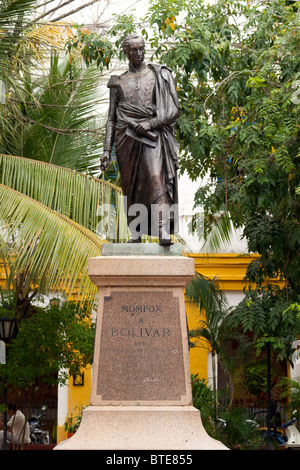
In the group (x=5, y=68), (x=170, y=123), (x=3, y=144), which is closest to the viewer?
(x=170, y=123)

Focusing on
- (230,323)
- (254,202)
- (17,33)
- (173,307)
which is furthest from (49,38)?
(173,307)

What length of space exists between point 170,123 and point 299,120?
3.24m

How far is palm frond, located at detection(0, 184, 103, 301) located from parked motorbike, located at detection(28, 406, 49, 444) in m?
9.65

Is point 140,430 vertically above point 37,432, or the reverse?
point 37,432

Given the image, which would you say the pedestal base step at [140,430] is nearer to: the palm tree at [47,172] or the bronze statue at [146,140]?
the bronze statue at [146,140]

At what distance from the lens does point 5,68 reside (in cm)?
1366

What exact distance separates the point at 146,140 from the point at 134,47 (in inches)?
39.3

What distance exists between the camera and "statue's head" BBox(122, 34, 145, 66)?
30.9ft

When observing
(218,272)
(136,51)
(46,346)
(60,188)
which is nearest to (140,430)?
(136,51)

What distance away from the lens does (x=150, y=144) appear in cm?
933

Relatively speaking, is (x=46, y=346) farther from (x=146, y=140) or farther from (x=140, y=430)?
(x=140, y=430)

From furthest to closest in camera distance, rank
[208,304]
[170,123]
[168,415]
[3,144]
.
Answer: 1. [208,304]
2. [3,144]
3. [170,123]
4. [168,415]

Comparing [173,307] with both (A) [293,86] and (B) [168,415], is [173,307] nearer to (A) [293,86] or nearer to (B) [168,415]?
(B) [168,415]

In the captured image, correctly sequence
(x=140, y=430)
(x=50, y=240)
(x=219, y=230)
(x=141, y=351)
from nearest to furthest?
(x=140, y=430)
(x=141, y=351)
(x=50, y=240)
(x=219, y=230)
